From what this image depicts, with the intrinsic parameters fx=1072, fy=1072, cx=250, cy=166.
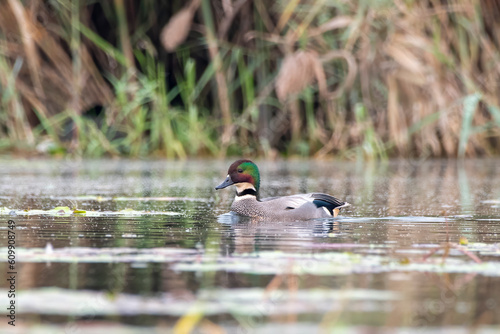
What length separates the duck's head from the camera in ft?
24.1

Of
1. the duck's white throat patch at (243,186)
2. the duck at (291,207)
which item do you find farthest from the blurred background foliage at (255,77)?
the duck at (291,207)

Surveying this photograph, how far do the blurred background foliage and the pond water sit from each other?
4.38 m

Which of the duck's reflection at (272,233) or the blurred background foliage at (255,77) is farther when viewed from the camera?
the blurred background foliage at (255,77)

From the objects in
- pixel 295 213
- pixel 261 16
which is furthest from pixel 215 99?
pixel 295 213

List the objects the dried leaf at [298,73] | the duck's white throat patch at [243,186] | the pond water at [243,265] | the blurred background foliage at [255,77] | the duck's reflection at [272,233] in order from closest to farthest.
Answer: the pond water at [243,265] → the duck's reflection at [272,233] → the duck's white throat patch at [243,186] → the dried leaf at [298,73] → the blurred background foliage at [255,77]

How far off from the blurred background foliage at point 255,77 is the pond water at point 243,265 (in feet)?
14.4

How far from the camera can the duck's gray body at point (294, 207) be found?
266 inches

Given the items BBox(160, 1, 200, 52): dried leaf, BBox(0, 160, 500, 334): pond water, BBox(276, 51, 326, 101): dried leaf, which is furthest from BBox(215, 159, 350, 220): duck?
BBox(160, 1, 200, 52): dried leaf

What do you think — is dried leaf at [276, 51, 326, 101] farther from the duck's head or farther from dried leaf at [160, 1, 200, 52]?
the duck's head

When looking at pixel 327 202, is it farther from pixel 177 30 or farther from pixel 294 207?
pixel 177 30

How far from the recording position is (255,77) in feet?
49.8

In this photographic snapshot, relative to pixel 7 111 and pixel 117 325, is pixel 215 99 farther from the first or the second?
pixel 117 325

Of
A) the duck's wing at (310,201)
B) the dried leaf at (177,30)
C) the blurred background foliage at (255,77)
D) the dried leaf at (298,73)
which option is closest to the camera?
the duck's wing at (310,201)

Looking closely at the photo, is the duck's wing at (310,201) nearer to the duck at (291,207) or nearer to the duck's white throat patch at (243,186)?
the duck at (291,207)
